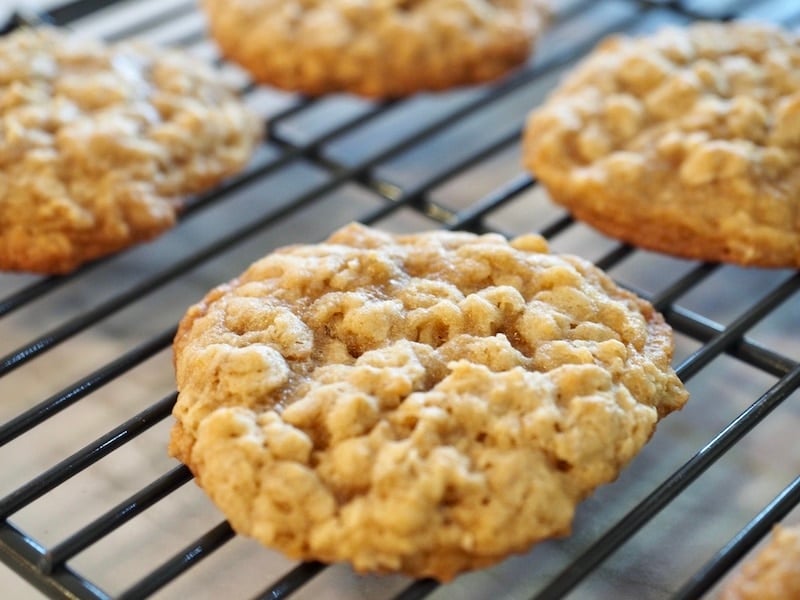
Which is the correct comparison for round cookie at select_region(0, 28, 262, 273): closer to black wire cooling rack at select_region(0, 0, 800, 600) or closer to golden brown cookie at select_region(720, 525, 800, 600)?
black wire cooling rack at select_region(0, 0, 800, 600)

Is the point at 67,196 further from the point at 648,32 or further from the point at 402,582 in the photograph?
the point at 648,32

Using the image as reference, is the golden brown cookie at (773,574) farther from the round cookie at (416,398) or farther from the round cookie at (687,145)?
the round cookie at (687,145)

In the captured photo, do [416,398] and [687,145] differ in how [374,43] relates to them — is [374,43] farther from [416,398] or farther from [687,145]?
[416,398]

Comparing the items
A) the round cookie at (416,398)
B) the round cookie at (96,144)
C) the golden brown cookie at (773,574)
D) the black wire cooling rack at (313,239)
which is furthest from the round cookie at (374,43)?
the golden brown cookie at (773,574)

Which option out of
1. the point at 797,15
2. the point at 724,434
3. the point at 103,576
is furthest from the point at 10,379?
the point at 797,15

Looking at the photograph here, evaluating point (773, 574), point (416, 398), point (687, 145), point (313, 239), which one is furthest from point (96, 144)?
point (773, 574)

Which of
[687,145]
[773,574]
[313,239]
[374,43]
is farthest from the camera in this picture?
[374,43]
